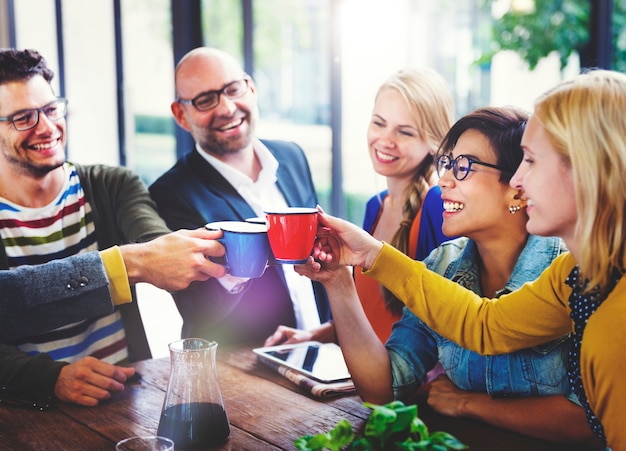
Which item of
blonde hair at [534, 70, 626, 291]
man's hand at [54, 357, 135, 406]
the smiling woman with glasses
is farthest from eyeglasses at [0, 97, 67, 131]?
blonde hair at [534, 70, 626, 291]

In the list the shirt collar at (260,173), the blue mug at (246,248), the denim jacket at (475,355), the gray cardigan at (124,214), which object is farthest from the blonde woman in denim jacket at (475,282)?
the shirt collar at (260,173)

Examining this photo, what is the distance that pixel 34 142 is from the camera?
2062mm

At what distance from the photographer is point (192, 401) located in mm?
1319

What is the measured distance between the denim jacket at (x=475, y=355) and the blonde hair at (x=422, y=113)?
0.36 meters

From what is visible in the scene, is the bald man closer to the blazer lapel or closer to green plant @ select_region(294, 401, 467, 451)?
the blazer lapel

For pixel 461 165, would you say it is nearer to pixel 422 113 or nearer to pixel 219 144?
pixel 422 113

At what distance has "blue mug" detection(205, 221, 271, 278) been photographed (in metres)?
1.48

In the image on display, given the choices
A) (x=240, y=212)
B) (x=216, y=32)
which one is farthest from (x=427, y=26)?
(x=240, y=212)

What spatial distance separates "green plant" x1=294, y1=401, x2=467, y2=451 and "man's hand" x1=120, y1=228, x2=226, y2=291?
0.78 metres

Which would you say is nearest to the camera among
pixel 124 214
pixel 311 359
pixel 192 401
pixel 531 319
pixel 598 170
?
pixel 598 170

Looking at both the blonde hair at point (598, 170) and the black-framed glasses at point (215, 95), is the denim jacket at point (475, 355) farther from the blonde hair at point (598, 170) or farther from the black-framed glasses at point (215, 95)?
the black-framed glasses at point (215, 95)

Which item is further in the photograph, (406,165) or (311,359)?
(406,165)

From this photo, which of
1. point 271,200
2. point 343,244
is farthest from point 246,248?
point 271,200

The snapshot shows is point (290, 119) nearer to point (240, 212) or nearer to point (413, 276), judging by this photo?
point (240, 212)
